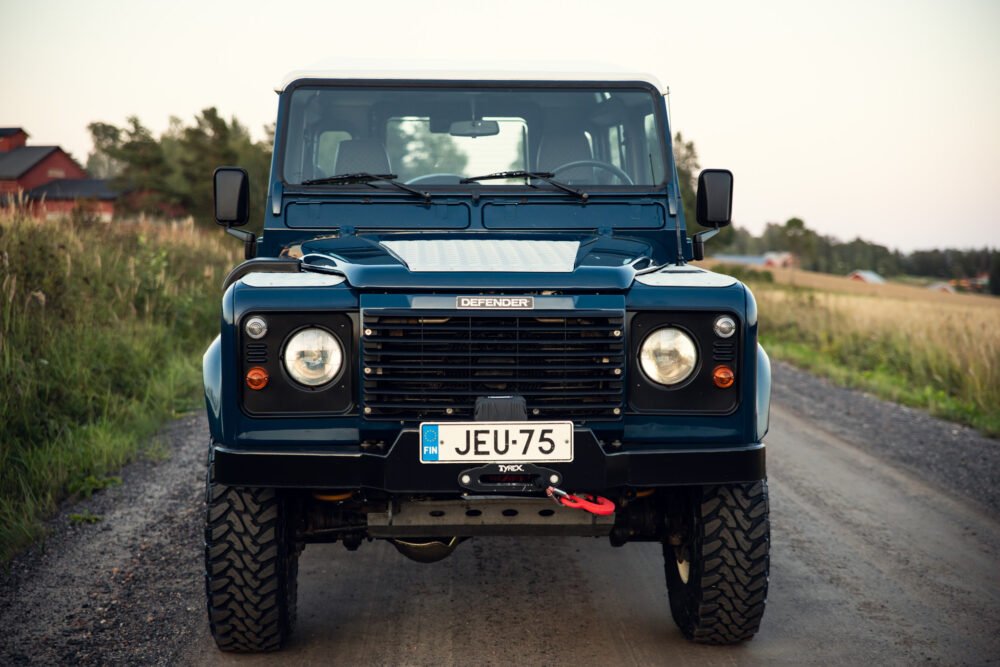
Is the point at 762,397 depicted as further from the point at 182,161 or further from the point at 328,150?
the point at 182,161

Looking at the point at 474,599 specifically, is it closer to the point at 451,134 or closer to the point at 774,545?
the point at 774,545

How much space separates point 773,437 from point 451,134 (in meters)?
4.31

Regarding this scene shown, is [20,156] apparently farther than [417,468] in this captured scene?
Yes

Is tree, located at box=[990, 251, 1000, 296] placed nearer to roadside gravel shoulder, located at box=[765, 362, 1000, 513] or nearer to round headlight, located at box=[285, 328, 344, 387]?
roadside gravel shoulder, located at box=[765, 362, 1000, 513]

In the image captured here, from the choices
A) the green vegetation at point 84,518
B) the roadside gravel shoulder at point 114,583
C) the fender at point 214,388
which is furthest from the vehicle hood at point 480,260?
the green vegetation at point 84,518

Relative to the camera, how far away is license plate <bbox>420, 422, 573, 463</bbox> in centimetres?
314

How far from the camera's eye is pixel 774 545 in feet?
16.2

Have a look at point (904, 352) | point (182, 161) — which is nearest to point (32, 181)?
point (904, 352)

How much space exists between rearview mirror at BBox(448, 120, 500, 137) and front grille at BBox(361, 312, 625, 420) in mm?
1640

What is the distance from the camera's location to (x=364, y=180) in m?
4.34

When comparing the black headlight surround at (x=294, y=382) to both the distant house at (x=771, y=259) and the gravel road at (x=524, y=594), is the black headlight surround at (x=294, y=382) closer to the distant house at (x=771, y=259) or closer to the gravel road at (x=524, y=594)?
the gravel road at (x=524, y=594)

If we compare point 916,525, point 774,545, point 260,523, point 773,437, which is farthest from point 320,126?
point 773,437

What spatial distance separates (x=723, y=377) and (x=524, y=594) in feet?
4.77

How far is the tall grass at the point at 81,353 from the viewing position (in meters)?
5.62
